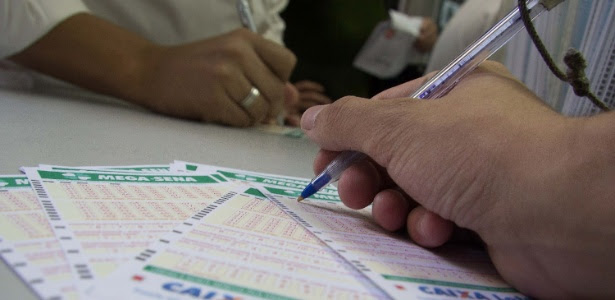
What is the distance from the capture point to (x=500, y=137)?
311mm

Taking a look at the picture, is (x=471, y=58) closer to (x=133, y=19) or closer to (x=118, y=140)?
(x=118, y=140)

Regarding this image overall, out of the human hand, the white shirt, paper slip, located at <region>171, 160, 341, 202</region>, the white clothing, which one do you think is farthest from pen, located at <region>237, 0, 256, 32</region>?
paper slip, located at <region>171, 160, 341, 202</region>

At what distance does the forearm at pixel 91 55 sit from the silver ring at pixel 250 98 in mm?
178

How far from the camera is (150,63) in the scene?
852 mm

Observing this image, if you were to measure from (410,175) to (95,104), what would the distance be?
0.64 meters

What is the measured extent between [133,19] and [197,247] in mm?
849

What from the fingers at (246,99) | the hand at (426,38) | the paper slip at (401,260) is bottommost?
the paper slip at (401,260)

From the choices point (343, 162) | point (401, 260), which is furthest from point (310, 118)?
point (401, 260)

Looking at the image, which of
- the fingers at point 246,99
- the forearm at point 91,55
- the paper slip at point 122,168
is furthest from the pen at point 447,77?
the forearm at point 91,55

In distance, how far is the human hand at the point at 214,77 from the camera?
2.67 feet

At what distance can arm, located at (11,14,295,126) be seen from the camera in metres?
0.82

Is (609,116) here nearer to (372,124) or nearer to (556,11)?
(372,124)

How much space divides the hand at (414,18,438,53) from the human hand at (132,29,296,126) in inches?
40.0

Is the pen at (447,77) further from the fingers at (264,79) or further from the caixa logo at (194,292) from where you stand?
the fingers at (264,79)
